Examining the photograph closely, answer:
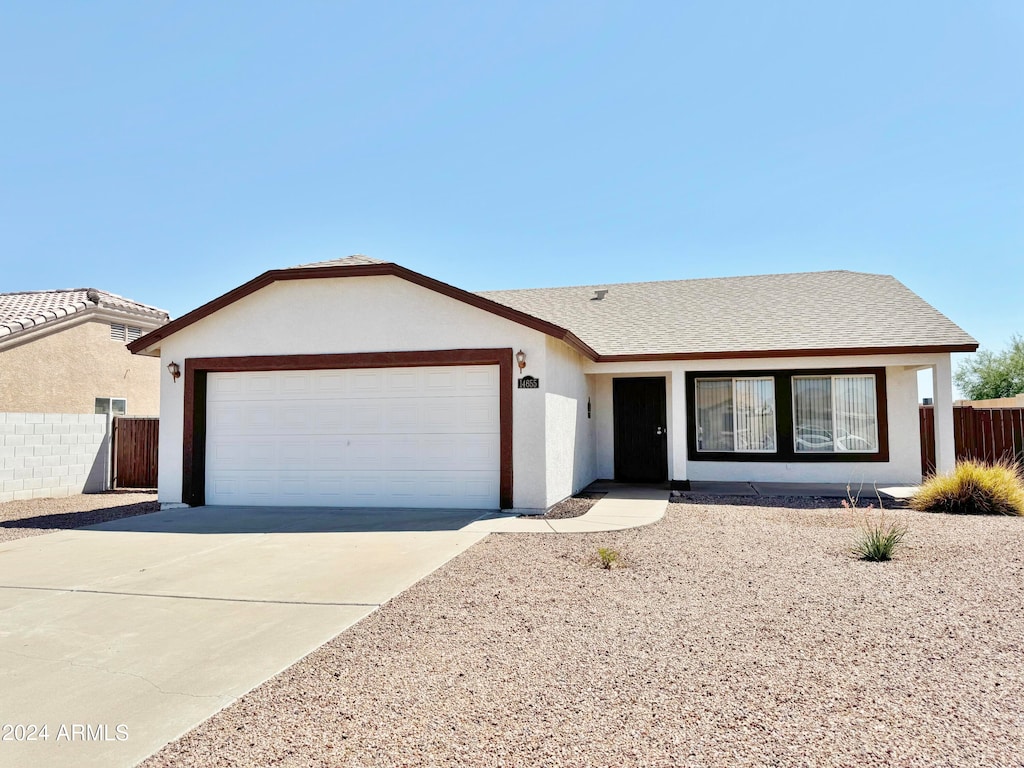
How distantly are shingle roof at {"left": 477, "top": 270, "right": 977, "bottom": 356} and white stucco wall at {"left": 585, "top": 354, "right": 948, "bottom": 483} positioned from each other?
0.38 m

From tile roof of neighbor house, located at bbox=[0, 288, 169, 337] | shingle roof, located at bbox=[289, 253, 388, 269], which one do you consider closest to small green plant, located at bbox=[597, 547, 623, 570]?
shingle roof, located at bbox=[289, 253, 388, 269]

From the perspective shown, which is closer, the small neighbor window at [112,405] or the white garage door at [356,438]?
the white garage door at [356,438]

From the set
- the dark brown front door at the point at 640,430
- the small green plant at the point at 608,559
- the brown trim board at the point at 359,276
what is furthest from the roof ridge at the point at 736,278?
the small green plant at the point at 608,559

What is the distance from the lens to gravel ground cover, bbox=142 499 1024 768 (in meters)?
3.20

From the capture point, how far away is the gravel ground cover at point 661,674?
10.5ft

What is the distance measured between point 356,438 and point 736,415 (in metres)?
8.55

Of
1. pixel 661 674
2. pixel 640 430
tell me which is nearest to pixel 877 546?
pixel 661 674

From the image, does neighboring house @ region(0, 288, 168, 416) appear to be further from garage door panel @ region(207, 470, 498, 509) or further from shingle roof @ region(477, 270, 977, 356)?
shingle roof @ region(477, 270, 977, 356)

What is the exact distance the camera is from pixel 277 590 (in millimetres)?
6238

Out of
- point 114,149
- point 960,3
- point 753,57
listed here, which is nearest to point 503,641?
point 753,57

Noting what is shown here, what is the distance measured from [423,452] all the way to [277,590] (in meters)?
5.40

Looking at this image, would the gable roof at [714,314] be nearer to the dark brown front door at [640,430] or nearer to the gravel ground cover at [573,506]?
the dark brown front door at [640,430]

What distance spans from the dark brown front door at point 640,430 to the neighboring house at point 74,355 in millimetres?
13747

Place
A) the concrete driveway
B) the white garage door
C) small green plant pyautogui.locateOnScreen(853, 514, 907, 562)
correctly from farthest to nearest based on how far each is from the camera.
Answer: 1. the white garage door
2. small green plant pyautogui.locateOnScreen(853, 514, 907, 562)
3. the concrete driveway
